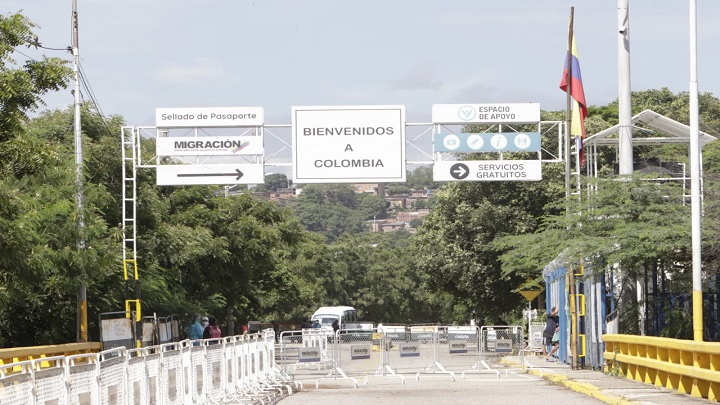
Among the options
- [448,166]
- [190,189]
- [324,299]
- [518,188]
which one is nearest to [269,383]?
[448,166]

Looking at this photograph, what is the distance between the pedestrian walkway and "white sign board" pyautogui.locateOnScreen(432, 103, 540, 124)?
6.94 meters

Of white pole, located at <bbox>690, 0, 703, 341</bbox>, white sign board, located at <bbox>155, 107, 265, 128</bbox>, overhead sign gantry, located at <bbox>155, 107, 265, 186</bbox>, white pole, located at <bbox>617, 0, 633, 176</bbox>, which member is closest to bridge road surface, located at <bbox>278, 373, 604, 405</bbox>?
white pole, located at <bbox>690, 0, 703, 341</bbox>

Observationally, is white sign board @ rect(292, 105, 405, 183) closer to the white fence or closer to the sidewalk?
the white fence

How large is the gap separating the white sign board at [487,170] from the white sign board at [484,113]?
1.19 meters

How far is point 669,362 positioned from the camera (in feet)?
64.0

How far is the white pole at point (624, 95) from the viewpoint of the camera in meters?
27.7

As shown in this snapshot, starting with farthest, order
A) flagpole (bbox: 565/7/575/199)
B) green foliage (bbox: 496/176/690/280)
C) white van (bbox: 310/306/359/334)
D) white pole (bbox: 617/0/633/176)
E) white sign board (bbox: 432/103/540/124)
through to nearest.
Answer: white van (bbox: 310/306/359/334)
white sign board (bbox: 432/103/540/124)
flagpole (bbox: 565/7/575/199)
white pole (bbox: 617/0/633/176)
green foliage (bbox: 496/176/690/280)

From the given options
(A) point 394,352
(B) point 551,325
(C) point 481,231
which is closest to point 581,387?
(A) point 394,352

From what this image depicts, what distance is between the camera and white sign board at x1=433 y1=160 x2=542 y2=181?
109ft

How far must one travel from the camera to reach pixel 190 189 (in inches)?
1980

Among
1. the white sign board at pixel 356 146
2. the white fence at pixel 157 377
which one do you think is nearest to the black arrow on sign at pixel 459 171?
the white sign board at pixel 356 146

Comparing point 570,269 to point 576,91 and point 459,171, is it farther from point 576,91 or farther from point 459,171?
point 576,91

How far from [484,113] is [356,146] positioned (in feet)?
12.2

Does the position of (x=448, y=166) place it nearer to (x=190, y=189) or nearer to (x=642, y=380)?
(x=642, y=380)
